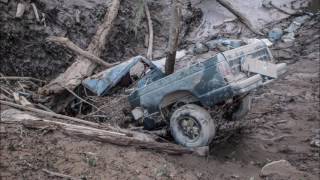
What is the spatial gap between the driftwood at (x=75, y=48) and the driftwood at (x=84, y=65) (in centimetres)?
10

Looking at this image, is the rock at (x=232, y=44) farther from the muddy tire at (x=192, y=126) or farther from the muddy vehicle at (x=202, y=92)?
the muddy tire at (x=192, y=126)

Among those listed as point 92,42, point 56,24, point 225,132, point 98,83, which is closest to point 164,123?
point 225,132

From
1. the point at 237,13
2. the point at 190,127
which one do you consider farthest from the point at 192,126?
the point at 237,13

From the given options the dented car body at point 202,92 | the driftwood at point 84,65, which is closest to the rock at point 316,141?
the dented car body at point 202,92

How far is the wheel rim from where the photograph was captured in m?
8.55

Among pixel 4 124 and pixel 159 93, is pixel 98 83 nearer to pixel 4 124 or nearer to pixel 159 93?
pixel 159 93

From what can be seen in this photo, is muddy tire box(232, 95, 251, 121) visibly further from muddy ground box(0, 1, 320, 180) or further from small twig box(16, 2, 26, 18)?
small twig box(16, 2, 26, 18)

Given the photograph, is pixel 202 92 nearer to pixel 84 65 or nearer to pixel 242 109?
pixel 242 109

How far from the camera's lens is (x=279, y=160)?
870cm

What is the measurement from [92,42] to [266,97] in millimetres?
4683

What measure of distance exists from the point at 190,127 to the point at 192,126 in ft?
0.13

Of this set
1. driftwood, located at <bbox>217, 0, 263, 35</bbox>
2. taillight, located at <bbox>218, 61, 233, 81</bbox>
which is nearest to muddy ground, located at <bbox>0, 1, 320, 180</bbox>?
taillight, located at <bbox>218, 61, 233, 81</bbox>

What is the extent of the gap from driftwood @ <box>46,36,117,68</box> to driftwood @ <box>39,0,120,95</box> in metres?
0.10

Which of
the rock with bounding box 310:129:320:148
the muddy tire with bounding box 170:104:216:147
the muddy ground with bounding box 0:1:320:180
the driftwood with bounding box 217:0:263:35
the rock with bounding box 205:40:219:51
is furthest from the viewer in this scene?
the driftwood with bounding box 217:0:263:35
